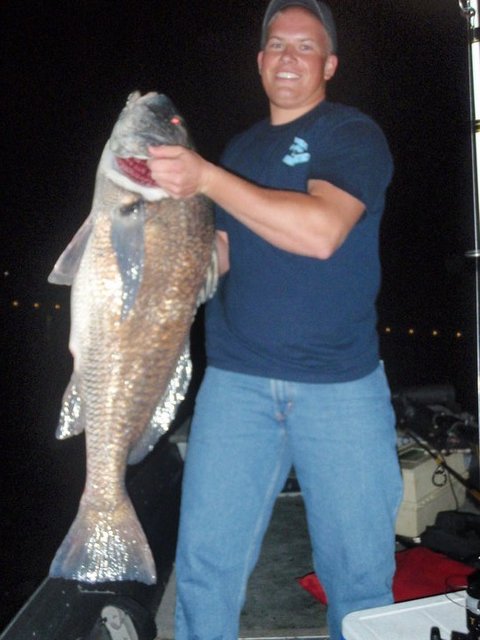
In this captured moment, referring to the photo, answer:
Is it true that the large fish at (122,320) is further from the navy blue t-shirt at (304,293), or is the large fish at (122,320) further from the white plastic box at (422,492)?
the white plastic box at (422,492)

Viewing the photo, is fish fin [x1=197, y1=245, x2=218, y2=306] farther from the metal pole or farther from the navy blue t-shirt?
the metal pole

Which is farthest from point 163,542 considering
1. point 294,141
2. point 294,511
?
point 294,141

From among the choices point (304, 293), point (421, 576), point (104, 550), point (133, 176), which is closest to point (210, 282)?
point (304, 293)

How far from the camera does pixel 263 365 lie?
2.48m

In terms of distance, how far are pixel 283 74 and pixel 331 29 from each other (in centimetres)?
34

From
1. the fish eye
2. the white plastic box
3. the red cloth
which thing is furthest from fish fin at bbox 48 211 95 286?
the white plastic box

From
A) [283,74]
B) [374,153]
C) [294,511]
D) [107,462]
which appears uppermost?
[283,74]

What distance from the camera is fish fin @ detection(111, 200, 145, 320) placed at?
217 centimetres

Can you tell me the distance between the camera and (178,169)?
196 cm

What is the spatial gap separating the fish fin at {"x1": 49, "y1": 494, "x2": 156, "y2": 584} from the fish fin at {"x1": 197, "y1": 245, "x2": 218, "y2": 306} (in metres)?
0.74

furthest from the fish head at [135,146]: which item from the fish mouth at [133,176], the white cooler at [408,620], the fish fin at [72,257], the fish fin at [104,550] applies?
the white cooler at [408,620]

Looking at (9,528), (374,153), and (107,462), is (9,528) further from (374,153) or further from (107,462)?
(374,153)

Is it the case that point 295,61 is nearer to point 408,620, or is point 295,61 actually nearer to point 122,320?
point 122,320

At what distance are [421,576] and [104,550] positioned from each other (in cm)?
222
